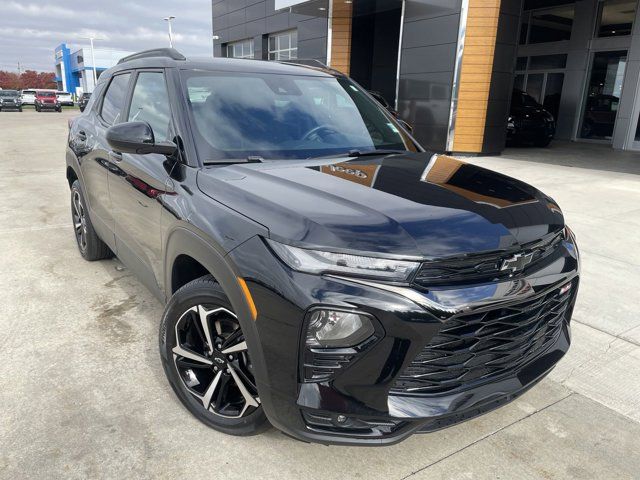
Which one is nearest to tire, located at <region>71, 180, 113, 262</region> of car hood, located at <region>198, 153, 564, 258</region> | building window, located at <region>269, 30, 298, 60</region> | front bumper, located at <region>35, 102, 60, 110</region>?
car hood, located at <region>198, 153, 564, 258</region>

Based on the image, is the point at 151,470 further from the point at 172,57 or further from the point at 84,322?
the point at 172,57

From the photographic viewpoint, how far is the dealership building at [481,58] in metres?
13.0

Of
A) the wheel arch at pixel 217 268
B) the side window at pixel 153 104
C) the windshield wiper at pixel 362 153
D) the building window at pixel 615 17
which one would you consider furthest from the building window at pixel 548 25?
the wheel arch at pixel 217 268

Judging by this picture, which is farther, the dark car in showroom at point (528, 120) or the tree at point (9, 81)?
the tree at point (9, 81)

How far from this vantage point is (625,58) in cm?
1609

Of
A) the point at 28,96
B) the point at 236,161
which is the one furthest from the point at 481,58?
the point at 28,96

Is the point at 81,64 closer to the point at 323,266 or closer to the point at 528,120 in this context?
the point at 528,120

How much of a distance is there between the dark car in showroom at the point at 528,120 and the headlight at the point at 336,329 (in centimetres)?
1511

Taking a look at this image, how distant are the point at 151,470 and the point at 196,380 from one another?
0.46 meters

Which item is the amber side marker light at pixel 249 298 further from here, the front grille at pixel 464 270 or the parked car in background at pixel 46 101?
the parked car in background at pixel 46 101

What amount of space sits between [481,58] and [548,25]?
8117 millimetres

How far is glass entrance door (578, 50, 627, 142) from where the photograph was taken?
16.4 meters

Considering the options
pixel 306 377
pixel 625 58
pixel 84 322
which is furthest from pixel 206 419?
pixel 625 58

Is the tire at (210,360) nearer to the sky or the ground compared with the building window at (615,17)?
nearer to the ground
